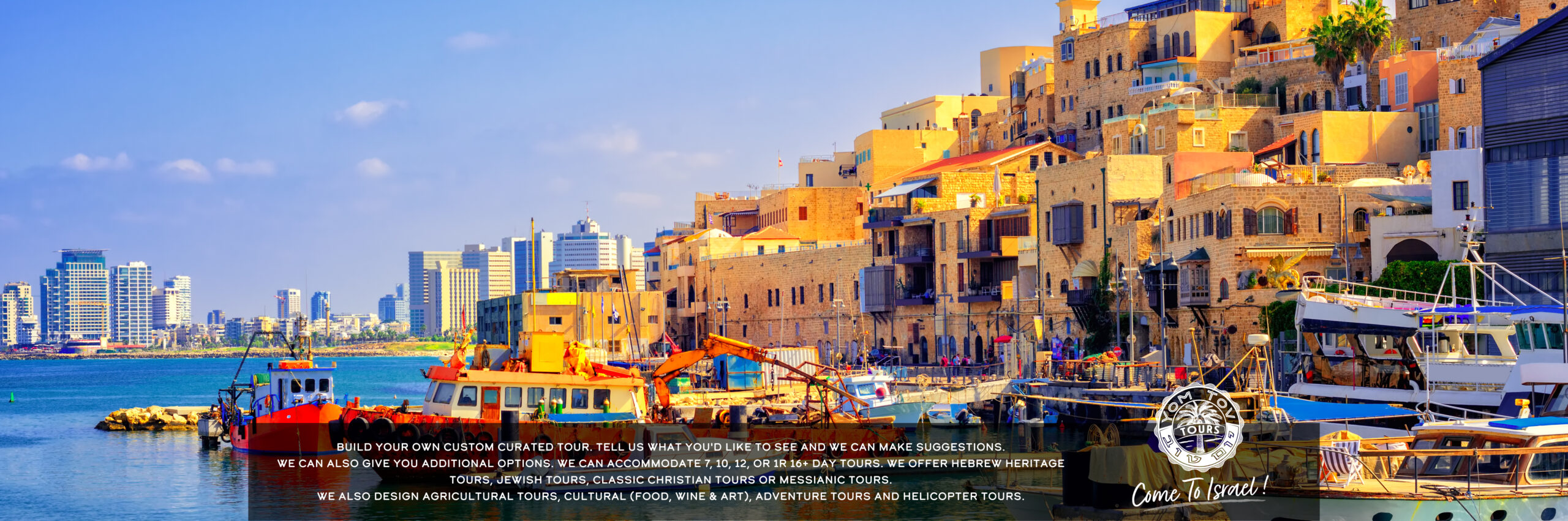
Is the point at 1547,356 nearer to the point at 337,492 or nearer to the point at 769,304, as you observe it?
the point at 337,492

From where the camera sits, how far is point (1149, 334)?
50.9m

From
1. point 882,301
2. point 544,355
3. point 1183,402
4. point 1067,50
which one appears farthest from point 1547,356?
point 1067,50

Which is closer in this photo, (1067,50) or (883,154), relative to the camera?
(1067,50)

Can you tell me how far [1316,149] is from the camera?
184 ft

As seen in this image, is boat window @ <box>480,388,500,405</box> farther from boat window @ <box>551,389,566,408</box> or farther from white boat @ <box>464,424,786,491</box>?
white boat @ <box>464,424,786,491</box>

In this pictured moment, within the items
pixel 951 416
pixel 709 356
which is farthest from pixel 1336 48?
pixel 709 356

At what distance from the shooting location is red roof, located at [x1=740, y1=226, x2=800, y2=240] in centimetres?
8416

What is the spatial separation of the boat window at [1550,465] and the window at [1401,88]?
133 feet

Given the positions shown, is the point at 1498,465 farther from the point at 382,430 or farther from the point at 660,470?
the point at 382,430

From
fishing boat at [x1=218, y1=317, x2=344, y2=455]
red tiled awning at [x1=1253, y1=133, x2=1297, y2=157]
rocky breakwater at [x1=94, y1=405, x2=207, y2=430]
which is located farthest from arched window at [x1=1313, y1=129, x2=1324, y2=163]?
rocky breakwater at [x1=94, y1=405, x2=207, y2=430]

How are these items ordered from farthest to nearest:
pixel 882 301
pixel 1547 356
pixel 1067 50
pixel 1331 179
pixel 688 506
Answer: pixel 1067 50 < pixel 882 301 < pixel 1331 179 < pixel 1547 356 < pixel 688 506

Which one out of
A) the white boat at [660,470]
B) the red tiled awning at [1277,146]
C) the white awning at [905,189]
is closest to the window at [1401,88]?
the red tiled awning at [1277,146]

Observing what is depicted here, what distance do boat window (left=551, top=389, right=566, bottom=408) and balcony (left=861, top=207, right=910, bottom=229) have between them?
124 ft

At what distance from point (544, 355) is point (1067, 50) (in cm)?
5107
